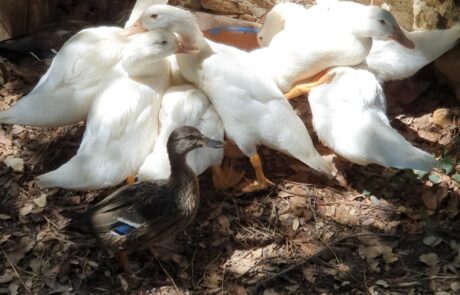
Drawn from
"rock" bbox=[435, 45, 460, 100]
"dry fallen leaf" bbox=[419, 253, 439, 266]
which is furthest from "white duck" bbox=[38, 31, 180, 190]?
"rock" bbox=[435, 45, 460, 100]

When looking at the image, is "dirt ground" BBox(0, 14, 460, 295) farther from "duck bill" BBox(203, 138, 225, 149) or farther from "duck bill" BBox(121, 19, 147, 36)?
"duck bill" BBox(121, 19, 147, 36)

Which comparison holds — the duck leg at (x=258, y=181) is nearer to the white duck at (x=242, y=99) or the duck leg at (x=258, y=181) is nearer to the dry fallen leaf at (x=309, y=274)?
the white duck at (x=242, y=99)

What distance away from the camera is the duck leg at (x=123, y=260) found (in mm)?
3348

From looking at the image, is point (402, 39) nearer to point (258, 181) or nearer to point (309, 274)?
point (258, 181)

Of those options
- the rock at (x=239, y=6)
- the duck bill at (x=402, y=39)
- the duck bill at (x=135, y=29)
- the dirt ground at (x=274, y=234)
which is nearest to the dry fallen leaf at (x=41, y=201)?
the dirt ground at (x=274, y=234)

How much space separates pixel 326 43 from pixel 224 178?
1014mm

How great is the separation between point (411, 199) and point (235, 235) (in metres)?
1.05

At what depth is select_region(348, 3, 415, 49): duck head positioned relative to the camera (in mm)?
3965

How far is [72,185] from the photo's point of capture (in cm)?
329

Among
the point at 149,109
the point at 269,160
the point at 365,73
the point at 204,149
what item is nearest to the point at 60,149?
the point at 149,109

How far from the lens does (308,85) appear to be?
411cm

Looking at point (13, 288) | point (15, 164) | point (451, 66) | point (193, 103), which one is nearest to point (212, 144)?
point (193, 103)

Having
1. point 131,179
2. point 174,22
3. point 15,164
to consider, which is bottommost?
point 15,164

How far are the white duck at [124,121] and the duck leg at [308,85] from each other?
2.60ft
